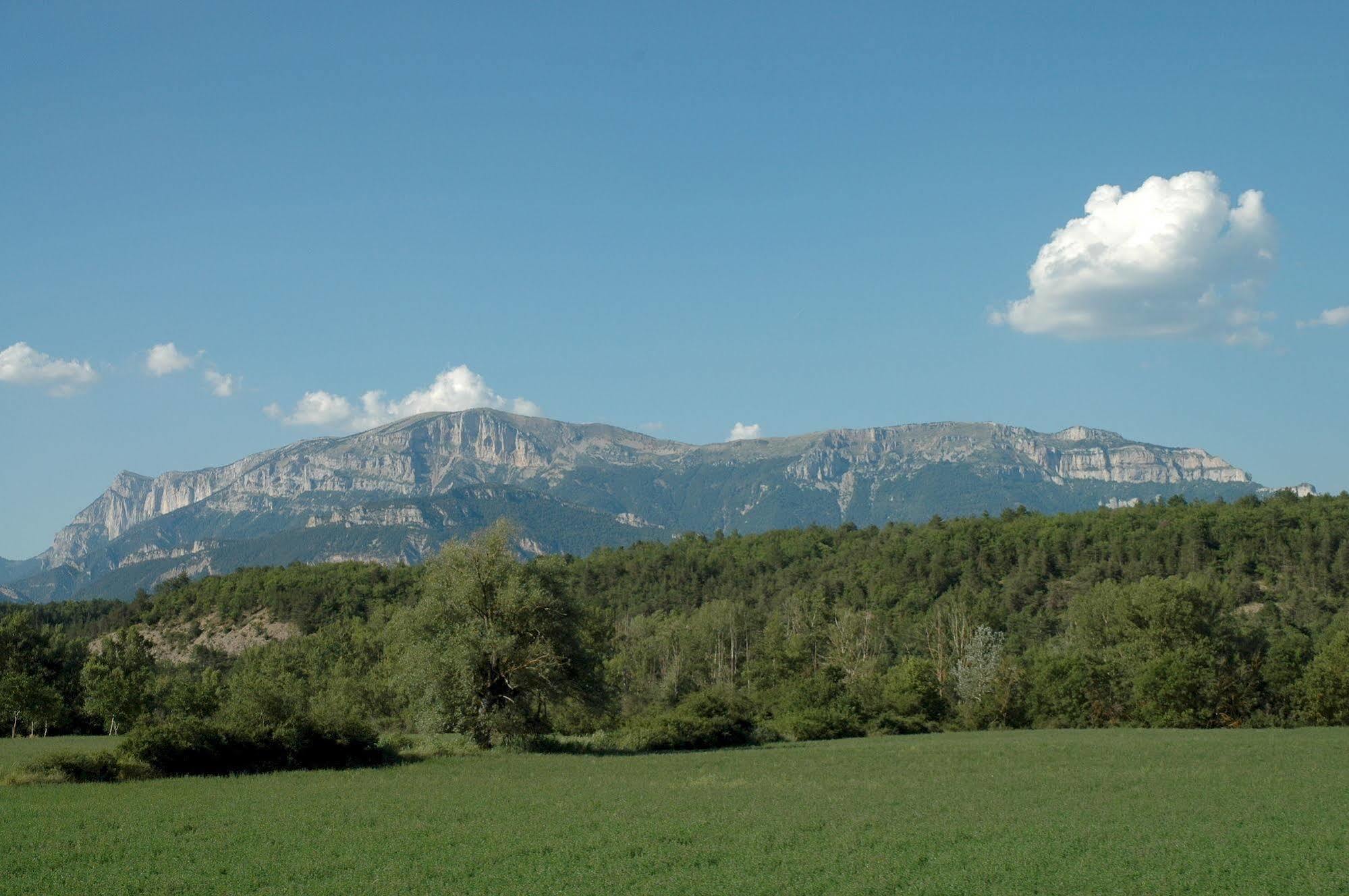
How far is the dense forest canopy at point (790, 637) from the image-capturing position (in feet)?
176

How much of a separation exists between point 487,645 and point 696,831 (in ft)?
85.8

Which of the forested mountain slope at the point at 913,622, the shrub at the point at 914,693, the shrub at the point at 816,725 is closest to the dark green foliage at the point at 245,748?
the forested mountain slope at the point at 913,622

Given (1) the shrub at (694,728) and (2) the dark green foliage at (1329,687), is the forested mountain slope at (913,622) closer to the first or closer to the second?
(2) the dark green foliage at (1329,687)

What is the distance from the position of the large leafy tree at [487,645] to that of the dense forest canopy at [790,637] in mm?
141

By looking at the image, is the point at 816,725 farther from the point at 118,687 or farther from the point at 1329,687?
the point at 118,687

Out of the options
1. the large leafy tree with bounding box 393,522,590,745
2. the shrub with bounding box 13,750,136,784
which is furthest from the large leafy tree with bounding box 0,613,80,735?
the shrub with bounding box 13,750,136,784

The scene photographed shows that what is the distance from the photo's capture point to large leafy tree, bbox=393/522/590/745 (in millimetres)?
50875

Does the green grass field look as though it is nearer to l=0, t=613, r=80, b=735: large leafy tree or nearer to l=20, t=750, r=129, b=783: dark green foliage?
l=20, t=750, r=129, b=783: dark green foliage

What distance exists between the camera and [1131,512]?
540 ft

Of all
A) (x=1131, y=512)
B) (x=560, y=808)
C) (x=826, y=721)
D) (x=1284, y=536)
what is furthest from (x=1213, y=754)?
(x=1131, y=512)

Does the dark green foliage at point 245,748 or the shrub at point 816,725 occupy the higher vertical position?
the dark green foliage at point 245,748

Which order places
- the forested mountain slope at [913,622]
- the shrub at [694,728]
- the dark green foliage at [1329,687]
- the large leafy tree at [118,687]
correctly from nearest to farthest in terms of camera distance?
the shrub at [694,728]
the large leafy tree at [118,687]
the dark green foliage at [1329,687]
the forested mountain slope at [913,622]

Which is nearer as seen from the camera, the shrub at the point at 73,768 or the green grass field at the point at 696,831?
the green grass field at the point at 696,831

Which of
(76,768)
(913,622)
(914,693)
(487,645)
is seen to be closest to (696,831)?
(76,768)
